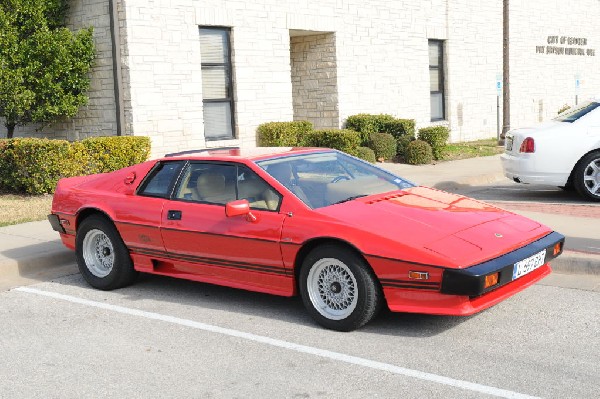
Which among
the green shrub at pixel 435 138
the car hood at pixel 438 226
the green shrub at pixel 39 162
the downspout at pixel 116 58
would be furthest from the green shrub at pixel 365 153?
the car hood at pixel 438 226

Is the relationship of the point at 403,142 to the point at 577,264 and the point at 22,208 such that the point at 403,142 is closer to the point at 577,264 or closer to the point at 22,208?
the point at 22,208

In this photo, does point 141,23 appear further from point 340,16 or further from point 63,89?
point 340,16

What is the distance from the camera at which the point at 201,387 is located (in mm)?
4801

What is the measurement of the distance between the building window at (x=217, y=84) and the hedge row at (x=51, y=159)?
2.30 meters

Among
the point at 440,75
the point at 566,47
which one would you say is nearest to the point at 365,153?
the point at 440,75

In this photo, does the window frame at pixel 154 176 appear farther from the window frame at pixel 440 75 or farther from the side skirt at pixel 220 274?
the window frame at pixel 440 75

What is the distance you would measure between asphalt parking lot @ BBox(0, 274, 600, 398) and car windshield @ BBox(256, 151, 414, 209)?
964 mm

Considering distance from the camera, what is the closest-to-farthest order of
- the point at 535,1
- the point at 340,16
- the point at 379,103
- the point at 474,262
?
the point at 474,262
the point at 340,16
the point at 379,103
the point at 535,1

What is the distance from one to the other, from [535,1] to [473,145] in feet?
22.7

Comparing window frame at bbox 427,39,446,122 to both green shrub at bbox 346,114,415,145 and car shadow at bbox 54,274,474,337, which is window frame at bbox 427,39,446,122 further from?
car shadow at bbox 54,274,474,337

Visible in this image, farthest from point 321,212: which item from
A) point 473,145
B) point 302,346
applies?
point 473,145

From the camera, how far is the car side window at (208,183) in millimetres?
6559

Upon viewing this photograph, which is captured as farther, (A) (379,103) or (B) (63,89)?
(A) (379,103)

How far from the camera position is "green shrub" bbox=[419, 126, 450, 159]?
56.8ft
